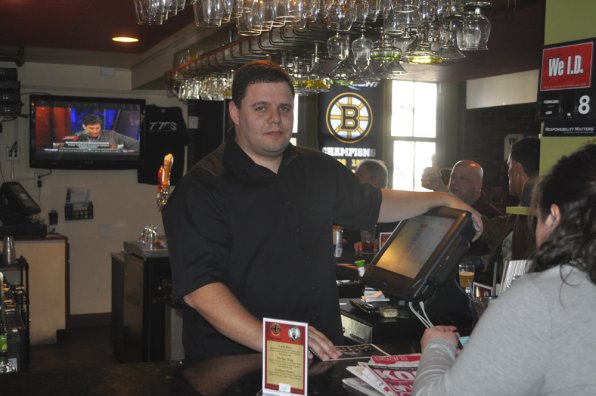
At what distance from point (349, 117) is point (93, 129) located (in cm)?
310

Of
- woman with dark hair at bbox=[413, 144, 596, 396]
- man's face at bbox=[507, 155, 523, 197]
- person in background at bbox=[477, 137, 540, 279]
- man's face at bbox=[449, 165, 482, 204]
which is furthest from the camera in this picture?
man's face at bbox=[449, 165, 482, 204]

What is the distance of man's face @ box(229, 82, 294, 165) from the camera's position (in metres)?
2.33

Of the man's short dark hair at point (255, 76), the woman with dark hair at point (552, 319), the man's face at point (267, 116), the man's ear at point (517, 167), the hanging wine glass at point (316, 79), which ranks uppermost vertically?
the hanging wine glass at point (316, 79)

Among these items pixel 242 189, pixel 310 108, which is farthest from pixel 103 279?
pixel 242 189

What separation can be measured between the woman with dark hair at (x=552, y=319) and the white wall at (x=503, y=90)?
25.9 feet

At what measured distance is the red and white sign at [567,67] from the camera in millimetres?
2799

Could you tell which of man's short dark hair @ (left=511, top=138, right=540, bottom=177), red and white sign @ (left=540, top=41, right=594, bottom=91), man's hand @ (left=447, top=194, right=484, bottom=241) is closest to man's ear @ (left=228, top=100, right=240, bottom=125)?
man's hand @ (left=447, top=194, right=484, bottom=241)

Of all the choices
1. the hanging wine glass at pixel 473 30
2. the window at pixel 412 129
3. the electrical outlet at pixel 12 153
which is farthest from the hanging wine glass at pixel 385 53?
the window at pixel 412 129

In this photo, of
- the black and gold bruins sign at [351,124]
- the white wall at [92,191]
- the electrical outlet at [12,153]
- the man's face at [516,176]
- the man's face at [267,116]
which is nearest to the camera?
the man's face at [267,116]

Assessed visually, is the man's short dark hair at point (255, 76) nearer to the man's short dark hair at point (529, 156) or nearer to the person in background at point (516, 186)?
the person in background at point (516, 186)

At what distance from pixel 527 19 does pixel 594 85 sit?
2361mm

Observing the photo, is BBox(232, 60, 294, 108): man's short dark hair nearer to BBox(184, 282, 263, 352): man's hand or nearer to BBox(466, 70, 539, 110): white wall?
BBox(184, 282, 263, 352): man's hand

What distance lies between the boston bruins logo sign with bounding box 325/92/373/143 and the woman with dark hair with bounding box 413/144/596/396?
762cm

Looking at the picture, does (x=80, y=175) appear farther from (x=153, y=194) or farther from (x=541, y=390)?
(x=541, y=390)
